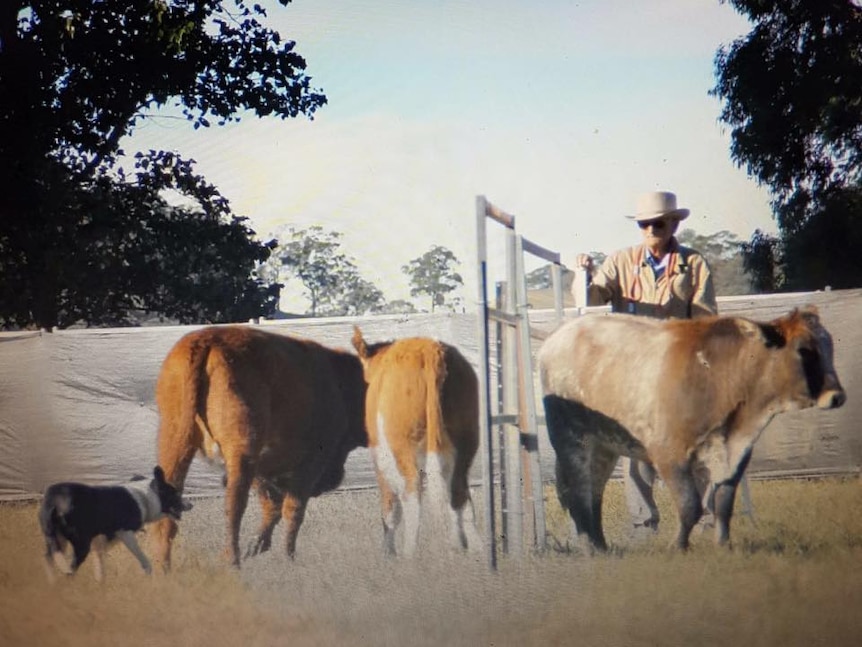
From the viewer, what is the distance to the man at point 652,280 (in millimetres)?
3816

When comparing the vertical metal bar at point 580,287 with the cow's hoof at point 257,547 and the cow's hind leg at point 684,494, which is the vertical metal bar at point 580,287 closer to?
the cow's hind leg at point 684,494

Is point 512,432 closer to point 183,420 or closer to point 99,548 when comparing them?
point 183,420

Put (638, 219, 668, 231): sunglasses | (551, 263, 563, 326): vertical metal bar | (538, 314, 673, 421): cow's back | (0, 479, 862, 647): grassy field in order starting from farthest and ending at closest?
(551, 263, 563, 326): vertical metal bar, (638, 219, 668, 231): sunglasses, (538, 314, 673, 421): cow's back, (0, 479, 862, 647): grassy field

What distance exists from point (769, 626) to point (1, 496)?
2.94 meters

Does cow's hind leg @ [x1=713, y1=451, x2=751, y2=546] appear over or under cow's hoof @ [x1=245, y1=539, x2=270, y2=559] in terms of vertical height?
over

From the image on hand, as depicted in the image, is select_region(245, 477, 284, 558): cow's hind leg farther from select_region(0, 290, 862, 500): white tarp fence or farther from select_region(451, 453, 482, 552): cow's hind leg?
select_region(451, 453, 482, 552): cow's hind leg

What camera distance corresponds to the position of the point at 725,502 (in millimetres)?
3471

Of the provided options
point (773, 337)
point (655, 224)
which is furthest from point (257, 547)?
point (773, 337)

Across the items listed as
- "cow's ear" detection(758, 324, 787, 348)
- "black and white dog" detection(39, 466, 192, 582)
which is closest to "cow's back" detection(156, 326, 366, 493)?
"black and white dog" detection(39, 466, 192, 582)

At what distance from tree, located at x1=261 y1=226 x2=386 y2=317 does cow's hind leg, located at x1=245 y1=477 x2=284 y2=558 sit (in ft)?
2.79

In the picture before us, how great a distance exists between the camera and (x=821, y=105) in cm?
410

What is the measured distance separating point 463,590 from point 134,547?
117cm

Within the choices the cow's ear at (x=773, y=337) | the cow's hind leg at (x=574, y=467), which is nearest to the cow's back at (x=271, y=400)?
the cow's hind leg at (x=574, y=467)

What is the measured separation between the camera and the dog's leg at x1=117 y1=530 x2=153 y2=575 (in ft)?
12.6
